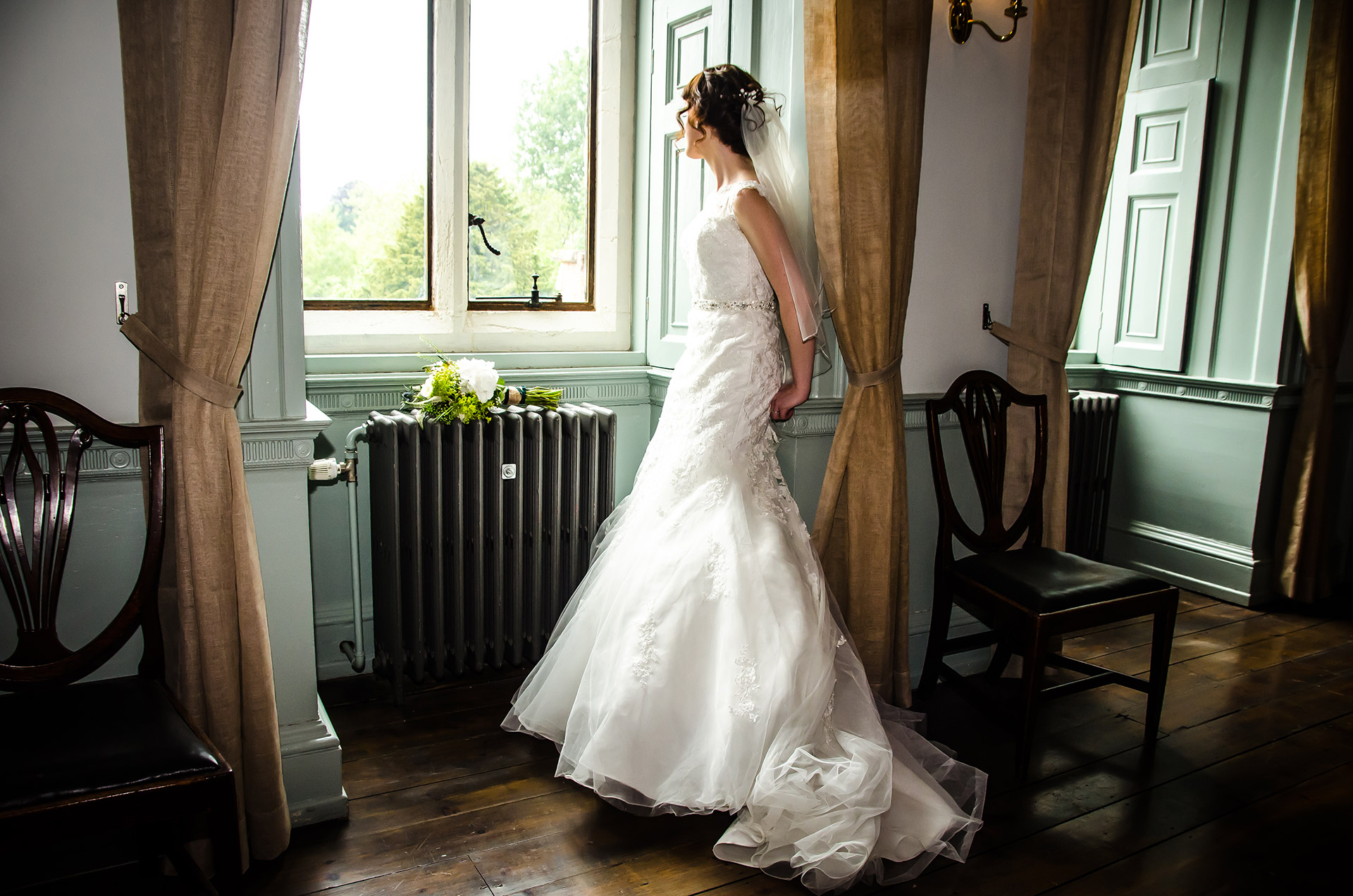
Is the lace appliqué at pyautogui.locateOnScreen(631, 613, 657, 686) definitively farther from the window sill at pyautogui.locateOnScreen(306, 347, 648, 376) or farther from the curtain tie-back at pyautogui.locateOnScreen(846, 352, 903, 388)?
the window sill at pyautogui.locateOnScreen(306, 347, 648, 376)

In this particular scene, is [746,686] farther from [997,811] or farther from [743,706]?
[997,811]

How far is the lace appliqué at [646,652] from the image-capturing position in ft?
7.50

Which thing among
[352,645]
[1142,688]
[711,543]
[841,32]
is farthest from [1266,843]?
[352,645]

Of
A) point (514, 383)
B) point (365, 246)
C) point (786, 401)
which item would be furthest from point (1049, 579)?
point (365, 246)

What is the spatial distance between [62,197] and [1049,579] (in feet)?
8.89

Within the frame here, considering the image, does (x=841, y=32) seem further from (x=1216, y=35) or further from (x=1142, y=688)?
(x=1216, y=35)

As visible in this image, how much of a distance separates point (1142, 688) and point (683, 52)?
2.68 meters

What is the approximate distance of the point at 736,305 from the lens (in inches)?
104

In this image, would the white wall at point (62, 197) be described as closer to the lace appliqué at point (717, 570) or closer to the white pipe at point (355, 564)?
the white pipe at point (355, 564)

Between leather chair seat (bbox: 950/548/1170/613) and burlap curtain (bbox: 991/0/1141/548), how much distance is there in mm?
356

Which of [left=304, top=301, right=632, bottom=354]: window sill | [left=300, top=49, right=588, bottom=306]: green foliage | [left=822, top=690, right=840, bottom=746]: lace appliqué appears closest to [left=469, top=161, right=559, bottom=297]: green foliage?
[left=300, top=49, right=588, bottom=306]: green foliage

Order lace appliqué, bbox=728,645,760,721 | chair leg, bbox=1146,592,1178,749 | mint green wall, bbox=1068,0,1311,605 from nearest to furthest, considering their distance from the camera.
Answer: lace appliqué, bbox=728,645,760,721, chair leg, bbox=1146,592,1178,749, mint green wall, bbox=1068,0,1311,605

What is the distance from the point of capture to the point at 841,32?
261cm

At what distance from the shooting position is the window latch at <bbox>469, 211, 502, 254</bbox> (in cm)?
342
